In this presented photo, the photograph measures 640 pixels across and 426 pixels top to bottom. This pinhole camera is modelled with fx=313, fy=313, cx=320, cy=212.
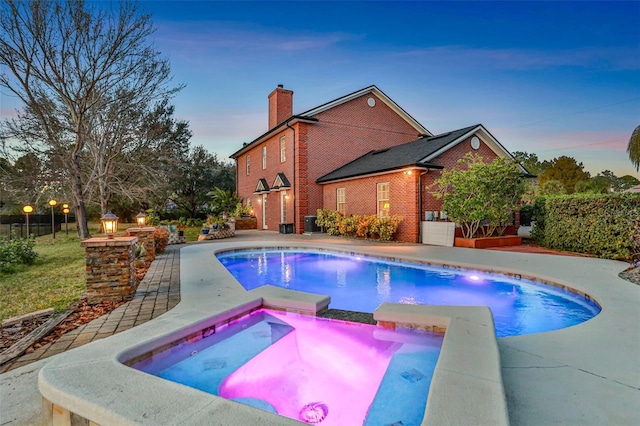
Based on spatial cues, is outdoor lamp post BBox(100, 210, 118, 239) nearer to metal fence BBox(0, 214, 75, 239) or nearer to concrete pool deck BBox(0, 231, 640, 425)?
concrete pool deck BBox(0, 231, 640, 425)

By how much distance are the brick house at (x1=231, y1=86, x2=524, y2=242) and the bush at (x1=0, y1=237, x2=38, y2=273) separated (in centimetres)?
1038

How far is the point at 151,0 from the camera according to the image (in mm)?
12516

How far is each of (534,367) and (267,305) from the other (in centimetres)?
316

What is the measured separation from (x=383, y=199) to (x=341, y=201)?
279cm

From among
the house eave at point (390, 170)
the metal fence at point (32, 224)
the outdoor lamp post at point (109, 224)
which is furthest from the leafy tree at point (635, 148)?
the metal fence at point (32, 224)

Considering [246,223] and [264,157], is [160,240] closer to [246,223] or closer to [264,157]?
[246,223]

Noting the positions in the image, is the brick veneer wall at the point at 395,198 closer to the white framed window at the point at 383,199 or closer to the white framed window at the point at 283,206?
the white framed window at the point at 383,199

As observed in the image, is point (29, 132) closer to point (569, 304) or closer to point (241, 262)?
point (241, 262)

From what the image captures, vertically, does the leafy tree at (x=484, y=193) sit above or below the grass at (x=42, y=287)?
above

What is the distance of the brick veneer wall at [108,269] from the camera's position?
4.62 m

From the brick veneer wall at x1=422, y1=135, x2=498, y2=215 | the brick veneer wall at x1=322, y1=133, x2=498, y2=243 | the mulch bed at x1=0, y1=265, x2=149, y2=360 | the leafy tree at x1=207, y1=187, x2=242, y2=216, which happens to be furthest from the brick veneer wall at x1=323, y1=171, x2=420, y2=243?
the leafy tree at x1=207, y1=187, x2=242, y2=216

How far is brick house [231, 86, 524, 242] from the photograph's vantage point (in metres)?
12.9

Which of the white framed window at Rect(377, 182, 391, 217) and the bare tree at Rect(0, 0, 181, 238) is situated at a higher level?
the bare tree at Rect(0, 0, 181, 238)

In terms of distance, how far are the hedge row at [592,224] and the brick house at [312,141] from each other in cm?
1005
